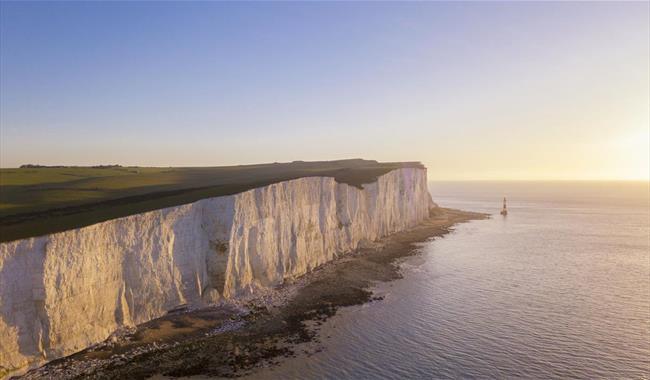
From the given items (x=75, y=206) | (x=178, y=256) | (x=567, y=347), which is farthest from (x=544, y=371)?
(x=75, y=206)

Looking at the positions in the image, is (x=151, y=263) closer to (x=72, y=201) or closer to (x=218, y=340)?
(x=218, y=340)

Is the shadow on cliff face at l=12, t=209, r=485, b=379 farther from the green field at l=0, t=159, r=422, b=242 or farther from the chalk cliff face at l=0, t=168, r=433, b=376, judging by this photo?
the green field at l=0, t=159, r=422, b=242

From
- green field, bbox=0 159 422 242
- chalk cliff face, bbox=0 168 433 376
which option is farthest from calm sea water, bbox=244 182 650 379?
green field, bbox=0 159 422 242

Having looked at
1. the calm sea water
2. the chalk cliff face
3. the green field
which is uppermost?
the green field

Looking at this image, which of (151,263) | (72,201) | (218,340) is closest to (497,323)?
(218,340)

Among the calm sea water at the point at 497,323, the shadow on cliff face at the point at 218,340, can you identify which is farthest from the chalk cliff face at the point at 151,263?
the calm sea water at the point at 497,323

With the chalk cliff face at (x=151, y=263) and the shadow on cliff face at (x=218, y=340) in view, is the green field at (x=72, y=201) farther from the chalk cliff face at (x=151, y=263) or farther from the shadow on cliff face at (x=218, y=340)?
the shadow on cliff face at (x=218, y=340)
